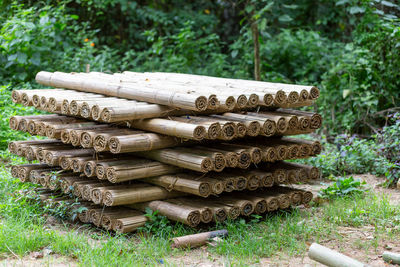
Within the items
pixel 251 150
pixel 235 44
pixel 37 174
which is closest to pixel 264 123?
pixel 251 150

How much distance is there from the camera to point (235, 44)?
12.4 metres

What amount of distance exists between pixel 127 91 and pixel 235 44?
22.9 feet

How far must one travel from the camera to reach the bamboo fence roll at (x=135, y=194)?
17.1 ft

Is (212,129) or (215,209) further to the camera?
(215,209)

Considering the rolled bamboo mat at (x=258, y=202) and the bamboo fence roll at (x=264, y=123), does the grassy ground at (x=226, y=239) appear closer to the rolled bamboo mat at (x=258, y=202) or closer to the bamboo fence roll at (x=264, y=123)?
the rolled bamboo mat at (x=258, y=202)

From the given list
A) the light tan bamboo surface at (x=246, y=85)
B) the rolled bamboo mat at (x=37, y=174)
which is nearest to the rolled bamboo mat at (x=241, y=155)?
the light tan bamboo surface at (x=246, y=85)

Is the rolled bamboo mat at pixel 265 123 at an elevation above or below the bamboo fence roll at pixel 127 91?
below

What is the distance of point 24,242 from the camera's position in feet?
15.7

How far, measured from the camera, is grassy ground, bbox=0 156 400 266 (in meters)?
4.69

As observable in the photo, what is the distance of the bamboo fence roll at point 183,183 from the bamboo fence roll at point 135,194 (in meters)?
0.09

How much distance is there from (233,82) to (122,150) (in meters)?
2.09

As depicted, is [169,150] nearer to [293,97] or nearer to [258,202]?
[258,202]

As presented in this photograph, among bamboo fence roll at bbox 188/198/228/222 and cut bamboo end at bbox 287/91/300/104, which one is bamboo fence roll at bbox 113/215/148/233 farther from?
cut bamboo end at bbox 287/91/300/104

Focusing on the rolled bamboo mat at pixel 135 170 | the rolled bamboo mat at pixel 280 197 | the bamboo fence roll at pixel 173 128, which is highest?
the bamboo fence roll at pixel 173 128
